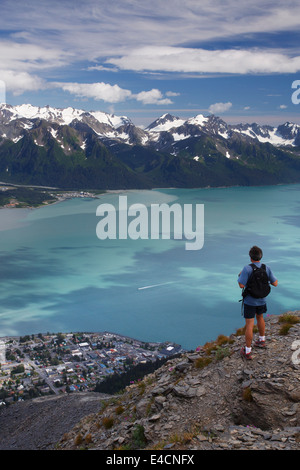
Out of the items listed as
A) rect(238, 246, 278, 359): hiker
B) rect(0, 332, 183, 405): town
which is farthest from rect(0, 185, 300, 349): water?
rect(238, 246, 278, 359): hiker

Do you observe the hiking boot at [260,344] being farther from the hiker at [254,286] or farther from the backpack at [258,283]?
the backpack at [258,283]

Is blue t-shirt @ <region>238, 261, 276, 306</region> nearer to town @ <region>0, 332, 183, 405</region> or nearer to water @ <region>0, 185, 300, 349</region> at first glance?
town @ <region>0, 332, 183, 405</region>

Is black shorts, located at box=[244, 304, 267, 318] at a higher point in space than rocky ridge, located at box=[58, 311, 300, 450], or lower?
higher

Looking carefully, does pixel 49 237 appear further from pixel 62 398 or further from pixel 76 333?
pixel 62 398

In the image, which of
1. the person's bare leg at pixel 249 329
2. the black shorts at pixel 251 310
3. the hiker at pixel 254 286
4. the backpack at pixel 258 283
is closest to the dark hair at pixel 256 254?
the hiker at pixel 254 286

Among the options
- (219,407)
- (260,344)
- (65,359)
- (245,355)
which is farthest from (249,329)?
(65,359)

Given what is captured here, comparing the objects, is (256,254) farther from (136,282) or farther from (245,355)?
(136,282)
